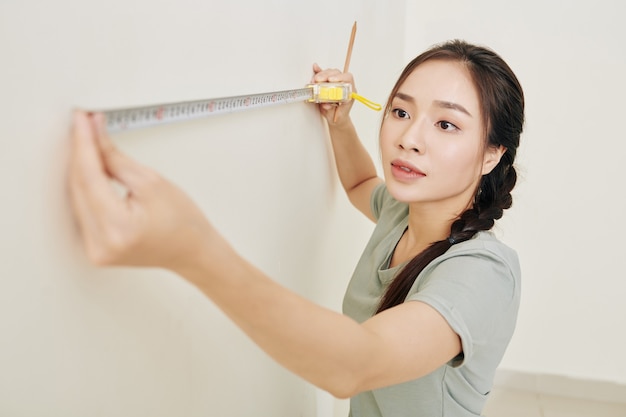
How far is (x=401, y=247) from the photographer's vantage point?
1.22 metres

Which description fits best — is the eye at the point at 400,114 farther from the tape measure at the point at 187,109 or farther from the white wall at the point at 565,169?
the white wall at the point at 565,169

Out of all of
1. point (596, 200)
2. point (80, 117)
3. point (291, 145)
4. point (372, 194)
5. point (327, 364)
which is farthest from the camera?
point (596, 200)

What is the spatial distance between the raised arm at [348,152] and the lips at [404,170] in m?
0.23

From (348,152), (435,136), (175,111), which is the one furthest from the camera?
(348,152)

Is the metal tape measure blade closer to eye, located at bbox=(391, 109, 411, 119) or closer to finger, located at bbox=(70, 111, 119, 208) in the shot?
finger, located at bbox=(70, 111, 119, 208)

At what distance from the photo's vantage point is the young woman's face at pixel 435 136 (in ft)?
3.31

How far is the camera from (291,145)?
980 mm

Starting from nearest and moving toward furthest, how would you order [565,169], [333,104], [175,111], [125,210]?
[125,210]
[175,111]
[333,104]
[565,169]

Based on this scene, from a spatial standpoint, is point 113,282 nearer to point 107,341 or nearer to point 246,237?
point 107,341

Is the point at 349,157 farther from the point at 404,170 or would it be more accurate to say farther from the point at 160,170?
the point at 160,170

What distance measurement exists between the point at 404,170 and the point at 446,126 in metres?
0.11

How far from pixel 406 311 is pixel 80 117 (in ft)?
1.46

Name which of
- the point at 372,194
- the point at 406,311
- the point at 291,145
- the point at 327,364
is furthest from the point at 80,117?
the point at 372,194

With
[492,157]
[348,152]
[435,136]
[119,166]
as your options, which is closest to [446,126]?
[435,136]
